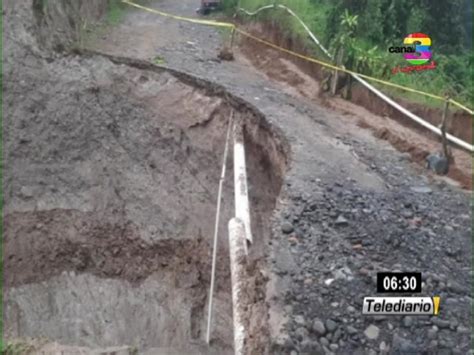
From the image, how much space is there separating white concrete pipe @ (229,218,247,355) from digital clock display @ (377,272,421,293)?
1452mm

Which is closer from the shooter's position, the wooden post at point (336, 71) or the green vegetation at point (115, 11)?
the wooden post at point (336, 71)

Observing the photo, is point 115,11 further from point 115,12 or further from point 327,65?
point 327,65

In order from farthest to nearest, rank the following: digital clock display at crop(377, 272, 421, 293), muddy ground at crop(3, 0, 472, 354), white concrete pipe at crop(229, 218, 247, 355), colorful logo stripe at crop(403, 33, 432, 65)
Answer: colorful logo stripe at crop(403, 33, 432, 65), muddy ground at crop(3, 0, 472, 354), digital clock display at crop(377, 272, 421, 293), white concrete pipe at crop(229, 218, 247, 355)

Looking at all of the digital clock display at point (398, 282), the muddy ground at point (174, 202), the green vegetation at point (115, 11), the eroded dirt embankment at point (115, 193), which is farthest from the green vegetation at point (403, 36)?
the green vegetation at point (115, 11)

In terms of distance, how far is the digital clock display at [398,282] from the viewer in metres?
6.31

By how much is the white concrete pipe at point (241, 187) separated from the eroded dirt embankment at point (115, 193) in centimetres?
55

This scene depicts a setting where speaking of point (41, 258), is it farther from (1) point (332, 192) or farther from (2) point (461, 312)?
(2) point (461, 312)

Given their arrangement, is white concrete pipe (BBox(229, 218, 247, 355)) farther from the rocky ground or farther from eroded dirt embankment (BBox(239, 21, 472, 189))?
eroded dirt embankment (BBox(239, 21, 472, 189))

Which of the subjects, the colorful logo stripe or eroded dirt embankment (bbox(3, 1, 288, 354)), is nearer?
eroded dirt embankment (bbox(3, 1, 288, 354))

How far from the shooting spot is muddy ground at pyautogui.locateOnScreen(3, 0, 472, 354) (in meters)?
7.08

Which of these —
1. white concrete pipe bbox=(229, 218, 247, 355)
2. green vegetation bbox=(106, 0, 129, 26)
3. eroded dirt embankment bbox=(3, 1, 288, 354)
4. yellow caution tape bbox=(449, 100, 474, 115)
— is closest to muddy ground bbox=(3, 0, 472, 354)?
eroded dirt embankment bbox=(3, 1, 288, 354)

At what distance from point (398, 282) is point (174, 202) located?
594 centimetres

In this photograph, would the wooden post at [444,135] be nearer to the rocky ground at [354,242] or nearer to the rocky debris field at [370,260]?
the rocky ground at [354,242]

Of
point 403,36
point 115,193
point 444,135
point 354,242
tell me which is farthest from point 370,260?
point 403,36
